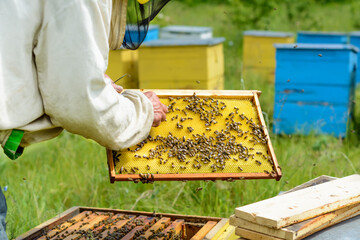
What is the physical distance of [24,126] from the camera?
6.81ft

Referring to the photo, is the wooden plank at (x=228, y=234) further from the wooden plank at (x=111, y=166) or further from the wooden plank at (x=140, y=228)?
the wooden plank at (x=111, y=166)

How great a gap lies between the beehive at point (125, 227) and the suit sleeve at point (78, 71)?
885 millimetres

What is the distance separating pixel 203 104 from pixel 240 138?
0.32 m

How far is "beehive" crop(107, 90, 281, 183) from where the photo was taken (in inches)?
99.7

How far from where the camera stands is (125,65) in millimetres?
6883

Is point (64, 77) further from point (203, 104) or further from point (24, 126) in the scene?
point (203, 104)

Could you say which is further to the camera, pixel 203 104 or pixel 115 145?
pixel 203 104

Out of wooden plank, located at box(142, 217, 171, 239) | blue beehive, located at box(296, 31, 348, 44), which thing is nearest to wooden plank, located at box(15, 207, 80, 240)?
wooden plank, located at box(142, 217, 171, 239)

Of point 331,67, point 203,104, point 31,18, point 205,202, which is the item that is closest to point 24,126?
point 31,18

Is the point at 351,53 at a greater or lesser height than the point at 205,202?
greater

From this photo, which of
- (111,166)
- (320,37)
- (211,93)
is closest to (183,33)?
(320,37)

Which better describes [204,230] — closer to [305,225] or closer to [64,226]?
[305,225]

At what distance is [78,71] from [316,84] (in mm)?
4667

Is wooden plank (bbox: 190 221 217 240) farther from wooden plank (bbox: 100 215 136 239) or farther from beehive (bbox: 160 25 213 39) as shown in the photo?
beehive (bbox: 160 25 213 39)
